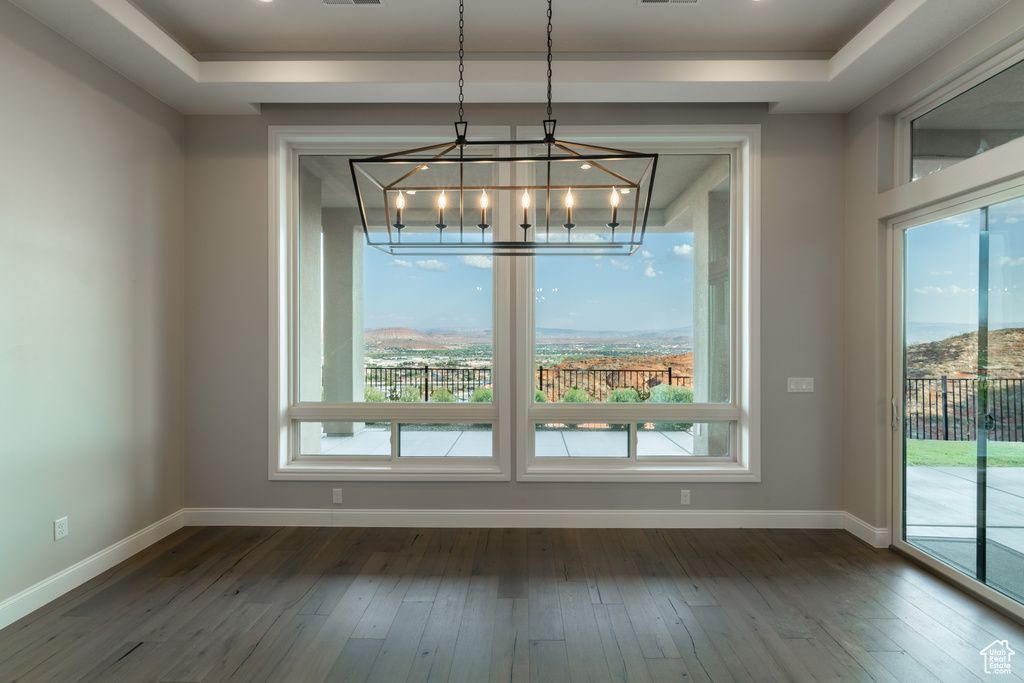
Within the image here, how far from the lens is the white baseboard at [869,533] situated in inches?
142

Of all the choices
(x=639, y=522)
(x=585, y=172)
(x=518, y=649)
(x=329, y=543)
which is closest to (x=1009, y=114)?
(x=585, y=172)

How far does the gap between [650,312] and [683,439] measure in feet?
3.38

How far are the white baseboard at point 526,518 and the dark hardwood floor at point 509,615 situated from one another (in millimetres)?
203

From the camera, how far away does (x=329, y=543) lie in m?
3.67

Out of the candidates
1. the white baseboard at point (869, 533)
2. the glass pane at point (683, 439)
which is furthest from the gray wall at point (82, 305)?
the white baseboard at point (869, 533)

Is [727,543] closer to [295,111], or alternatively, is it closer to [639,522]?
[639,522]

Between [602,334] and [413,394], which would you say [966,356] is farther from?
[413,394]

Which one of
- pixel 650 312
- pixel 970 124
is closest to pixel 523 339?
pixel 650 312

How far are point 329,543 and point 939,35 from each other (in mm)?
4890

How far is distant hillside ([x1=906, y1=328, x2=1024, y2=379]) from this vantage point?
9.04 feet

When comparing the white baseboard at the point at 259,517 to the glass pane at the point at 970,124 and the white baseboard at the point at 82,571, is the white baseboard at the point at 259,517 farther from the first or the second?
the glass pane at the point at 970,124

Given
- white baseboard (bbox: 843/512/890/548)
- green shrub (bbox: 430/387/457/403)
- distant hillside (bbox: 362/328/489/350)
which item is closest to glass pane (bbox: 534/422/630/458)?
green shrub (bbox: 430/387/457/403)

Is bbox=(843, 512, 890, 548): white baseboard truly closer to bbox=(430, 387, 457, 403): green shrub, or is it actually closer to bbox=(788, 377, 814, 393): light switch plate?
bbox=(788, 377, 814, 393): light switch plate

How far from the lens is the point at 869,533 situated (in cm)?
366
